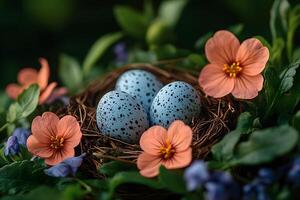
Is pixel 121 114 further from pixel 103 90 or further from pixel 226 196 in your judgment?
pixel 226 196

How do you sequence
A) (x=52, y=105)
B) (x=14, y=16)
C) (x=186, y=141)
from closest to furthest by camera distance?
(x=186, y=141) < (x=52, y=105) < (x=14, y=16)

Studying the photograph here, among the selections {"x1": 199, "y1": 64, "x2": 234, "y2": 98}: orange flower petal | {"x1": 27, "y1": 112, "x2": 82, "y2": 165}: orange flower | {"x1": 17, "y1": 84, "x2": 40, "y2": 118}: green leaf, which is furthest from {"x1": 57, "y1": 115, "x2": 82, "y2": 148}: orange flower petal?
{"x1": 199, "y1": 64, "x2": 234, "y2": 98}: orange flower petal

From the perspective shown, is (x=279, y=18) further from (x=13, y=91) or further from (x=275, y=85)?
(x=13, y=91)

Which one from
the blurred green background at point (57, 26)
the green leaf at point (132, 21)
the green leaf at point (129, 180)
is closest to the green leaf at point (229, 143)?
the green leaf at point (129, 180)

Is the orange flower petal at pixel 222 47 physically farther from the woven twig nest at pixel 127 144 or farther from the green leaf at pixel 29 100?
the green leaf at pixel 29 100

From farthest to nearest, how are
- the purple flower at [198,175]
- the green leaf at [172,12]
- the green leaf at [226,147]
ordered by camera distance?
the green leaf at [172,12] → the green leaf at [226,147] → the purple flower at [198,175]

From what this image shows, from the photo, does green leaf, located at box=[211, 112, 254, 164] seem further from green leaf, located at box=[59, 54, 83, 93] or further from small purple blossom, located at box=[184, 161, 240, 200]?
green leaf, located at box=[59, 54, 83, 93]

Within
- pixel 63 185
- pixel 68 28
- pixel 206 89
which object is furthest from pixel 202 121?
pixel 68 28
